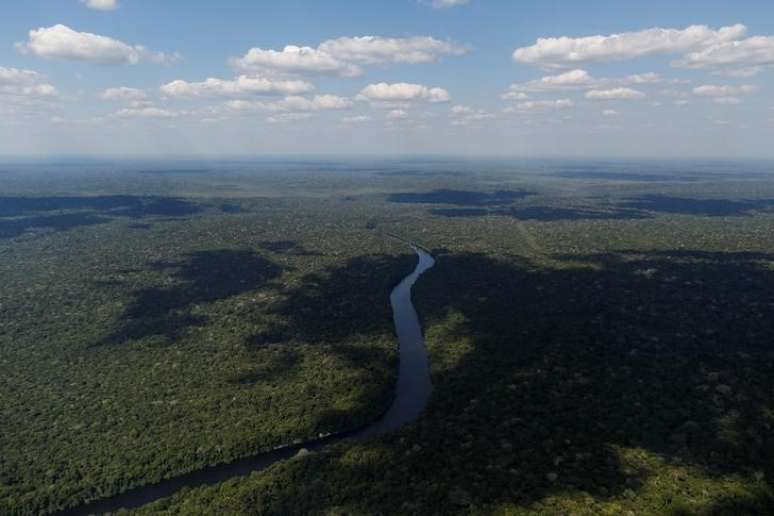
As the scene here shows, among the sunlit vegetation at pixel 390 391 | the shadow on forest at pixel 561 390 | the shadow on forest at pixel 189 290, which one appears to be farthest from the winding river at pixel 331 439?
the shadow on forest at pixel 189 290

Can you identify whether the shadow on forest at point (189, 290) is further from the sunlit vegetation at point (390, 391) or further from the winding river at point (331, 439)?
the winding river at point (331, 439)

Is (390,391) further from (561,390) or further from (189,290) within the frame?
(189,290)

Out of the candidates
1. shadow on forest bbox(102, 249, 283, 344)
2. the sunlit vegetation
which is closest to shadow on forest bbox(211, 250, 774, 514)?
the sunlit vegetation

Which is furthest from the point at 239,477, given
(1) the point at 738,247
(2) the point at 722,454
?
(1) the point at 738,247

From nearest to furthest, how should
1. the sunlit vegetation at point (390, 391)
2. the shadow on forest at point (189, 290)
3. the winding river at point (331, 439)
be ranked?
the sunlit vegetation at point (390, 391) < the winding river at point (331, 439) < the shadow on forest at point (189, 290)

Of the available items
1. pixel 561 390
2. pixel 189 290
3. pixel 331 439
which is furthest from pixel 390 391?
pixel 189 290

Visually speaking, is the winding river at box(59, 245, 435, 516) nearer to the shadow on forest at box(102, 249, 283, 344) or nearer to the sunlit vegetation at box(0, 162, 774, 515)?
the sunlit vegetation at box(0, 162, 774, 515)
